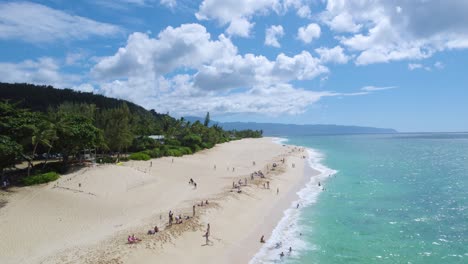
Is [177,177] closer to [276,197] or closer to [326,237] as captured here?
[276,197]

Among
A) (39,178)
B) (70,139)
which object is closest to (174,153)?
(70,139)

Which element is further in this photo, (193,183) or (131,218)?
(193,183)

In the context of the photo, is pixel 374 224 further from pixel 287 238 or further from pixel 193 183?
pixel 193 183

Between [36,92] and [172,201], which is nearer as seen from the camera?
[172,201]

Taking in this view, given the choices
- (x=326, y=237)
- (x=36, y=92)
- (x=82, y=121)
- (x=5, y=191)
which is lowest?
(x=326, y=237)

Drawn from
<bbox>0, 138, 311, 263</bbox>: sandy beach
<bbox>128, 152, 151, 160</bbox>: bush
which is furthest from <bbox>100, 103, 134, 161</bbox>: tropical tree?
<bbox>0, 138, 311, 263</bbox>: sandy beach

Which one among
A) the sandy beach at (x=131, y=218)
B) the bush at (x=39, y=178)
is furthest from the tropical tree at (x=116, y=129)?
the bush at (x=39, y=178)

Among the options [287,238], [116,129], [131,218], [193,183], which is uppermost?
[116,129]

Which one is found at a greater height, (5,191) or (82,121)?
(82,121)

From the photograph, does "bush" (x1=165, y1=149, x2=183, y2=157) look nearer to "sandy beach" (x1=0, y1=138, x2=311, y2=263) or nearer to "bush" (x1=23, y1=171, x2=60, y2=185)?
"sandy beach" (x1=0, y1=138, x2=311, y2=263)

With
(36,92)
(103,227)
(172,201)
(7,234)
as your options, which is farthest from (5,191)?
(36,92)
